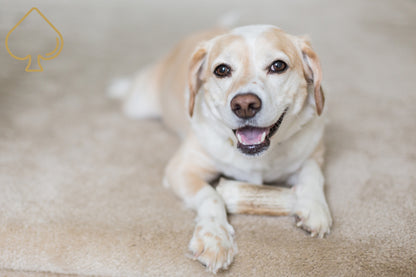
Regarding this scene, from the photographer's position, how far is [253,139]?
1.58 metres

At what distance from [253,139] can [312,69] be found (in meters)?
0.41

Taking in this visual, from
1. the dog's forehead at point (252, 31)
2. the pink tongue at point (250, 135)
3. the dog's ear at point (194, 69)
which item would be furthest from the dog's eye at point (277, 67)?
the dog's ear at point (194, 69)

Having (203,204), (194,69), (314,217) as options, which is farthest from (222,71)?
(314,217)

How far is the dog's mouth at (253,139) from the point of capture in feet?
5.15

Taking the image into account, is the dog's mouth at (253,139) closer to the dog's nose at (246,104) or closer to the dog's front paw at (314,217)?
the dog's nose at (246,104)

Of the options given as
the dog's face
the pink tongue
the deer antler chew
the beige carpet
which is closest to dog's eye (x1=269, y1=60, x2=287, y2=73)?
the dog's face

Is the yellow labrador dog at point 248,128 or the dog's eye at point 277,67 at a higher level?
the dog's eye at point 277,67

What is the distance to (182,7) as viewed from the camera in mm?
5828

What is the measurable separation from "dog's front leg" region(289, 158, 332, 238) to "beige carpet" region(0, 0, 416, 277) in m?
0.04

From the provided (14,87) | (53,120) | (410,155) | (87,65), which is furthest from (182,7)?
(410,155)

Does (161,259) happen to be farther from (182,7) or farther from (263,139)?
(182,7)

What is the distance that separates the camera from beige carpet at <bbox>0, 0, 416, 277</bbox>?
1481 mm

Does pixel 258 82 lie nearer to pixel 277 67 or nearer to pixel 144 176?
pixel 277 67

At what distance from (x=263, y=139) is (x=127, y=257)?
655mm
